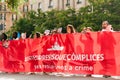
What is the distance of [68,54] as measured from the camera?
15.3 metres

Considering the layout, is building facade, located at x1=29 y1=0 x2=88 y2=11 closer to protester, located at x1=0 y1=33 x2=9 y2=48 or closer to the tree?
protester, located at x1=0 y1=33 x2=9 y2=48

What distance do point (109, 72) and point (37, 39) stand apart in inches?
152

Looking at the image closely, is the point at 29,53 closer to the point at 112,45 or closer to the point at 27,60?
the point at 27,60

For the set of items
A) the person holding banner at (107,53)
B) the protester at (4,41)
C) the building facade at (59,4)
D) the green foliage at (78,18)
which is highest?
the building facade at (59,4)

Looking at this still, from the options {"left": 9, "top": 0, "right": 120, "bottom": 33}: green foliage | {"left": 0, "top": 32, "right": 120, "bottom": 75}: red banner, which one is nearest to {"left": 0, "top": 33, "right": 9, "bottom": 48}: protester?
{"left": 0, "top": 32, "right": 120, "bottom": 75}: red banner

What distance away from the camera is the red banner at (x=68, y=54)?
45.6 ft

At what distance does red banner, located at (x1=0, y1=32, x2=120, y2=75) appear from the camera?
1389 cm

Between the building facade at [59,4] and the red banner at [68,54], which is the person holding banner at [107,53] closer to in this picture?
the red banner at [68,54]

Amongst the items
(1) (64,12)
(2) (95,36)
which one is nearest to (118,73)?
(2) (95,36)

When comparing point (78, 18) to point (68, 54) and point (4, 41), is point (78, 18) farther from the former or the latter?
point (68, 54)

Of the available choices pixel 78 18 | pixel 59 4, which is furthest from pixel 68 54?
pixel 59 4

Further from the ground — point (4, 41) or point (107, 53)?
point (4, 41)

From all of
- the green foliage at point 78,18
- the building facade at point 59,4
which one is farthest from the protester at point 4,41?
the building facade at point 59,4

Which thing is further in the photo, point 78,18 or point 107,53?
point 78,18
